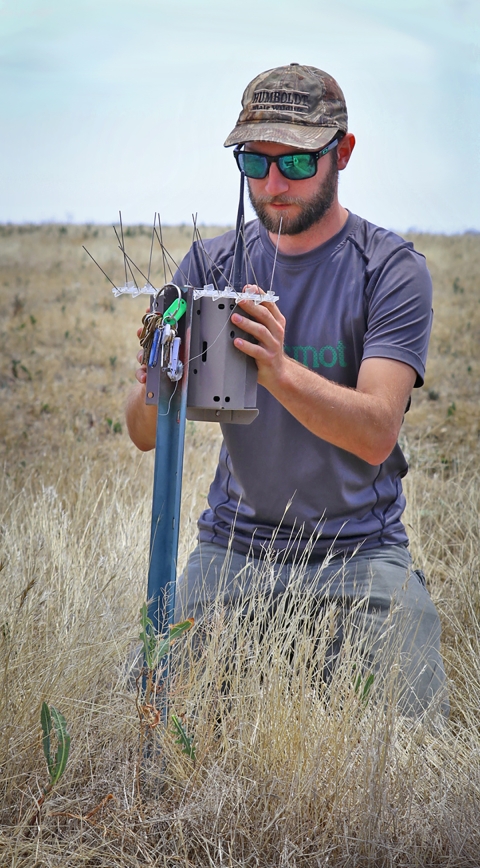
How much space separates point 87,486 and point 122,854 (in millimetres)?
2460

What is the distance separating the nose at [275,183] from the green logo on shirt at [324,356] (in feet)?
1.57

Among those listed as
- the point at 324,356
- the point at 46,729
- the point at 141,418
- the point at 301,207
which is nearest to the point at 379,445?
the point at 324,356

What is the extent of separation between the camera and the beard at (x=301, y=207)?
2.47 m

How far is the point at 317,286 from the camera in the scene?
2586 millimetres

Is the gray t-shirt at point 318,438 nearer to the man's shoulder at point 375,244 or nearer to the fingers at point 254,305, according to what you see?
the man's shoulder at point 375,244

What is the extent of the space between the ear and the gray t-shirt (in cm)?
23

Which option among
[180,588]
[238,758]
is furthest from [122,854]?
[180,588]

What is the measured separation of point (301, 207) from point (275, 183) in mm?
132

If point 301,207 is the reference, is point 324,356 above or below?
below

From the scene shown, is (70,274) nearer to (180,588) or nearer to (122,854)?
(180,588)

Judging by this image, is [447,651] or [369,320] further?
[447,651]

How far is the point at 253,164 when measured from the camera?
2.32 metres

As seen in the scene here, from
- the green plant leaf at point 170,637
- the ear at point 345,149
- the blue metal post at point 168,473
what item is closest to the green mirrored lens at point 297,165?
the ear at point 345,149

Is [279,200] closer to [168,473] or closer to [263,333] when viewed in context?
[263,333]
